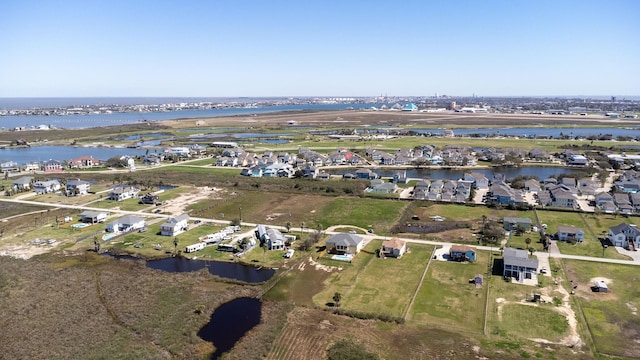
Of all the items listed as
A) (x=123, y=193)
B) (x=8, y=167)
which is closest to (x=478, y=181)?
(x=123, y=193)

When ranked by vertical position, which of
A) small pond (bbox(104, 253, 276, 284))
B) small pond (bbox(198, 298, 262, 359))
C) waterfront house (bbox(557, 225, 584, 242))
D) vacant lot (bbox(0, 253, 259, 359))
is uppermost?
waterfront house (bbox(557, 225, 584, 242))

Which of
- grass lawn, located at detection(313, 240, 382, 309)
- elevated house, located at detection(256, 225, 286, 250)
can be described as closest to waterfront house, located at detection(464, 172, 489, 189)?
grass lawn, located at detection(313, 240, 382, 309)

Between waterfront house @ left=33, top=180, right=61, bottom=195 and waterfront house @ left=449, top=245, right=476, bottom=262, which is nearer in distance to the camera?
waterfront house @ left=449, top=245, right=476, bottom=262

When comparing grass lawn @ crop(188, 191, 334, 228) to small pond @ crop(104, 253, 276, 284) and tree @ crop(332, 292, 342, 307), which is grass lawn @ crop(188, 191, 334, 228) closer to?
small pond @ crop(104, 253, 276, 284)

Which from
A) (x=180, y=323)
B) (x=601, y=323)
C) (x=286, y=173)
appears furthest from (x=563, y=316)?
(x=286, y=173)

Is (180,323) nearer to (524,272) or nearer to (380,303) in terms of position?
(380,303)

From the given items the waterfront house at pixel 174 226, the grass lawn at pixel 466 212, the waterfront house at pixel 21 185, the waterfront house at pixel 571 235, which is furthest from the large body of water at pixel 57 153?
the waterfront house at pixel 571 235
